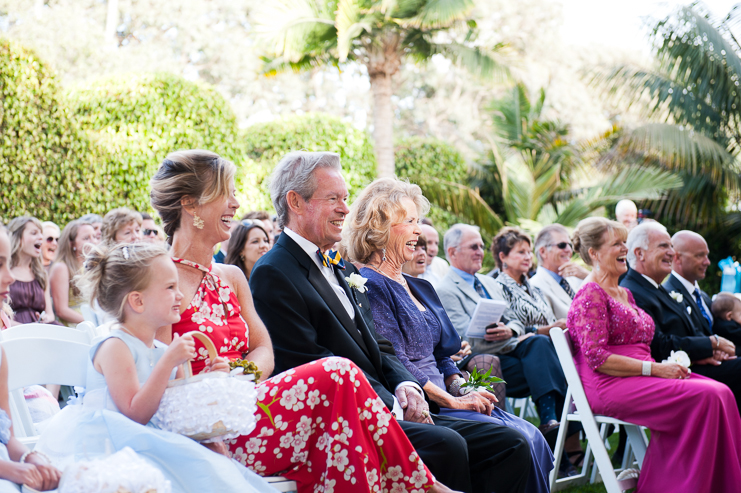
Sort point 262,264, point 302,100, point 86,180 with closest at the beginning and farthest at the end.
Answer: point 262,264
point 86,180
point 302,100

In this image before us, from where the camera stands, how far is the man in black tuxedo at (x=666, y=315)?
5.07 m

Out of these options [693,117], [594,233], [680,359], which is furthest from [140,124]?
[693,117]

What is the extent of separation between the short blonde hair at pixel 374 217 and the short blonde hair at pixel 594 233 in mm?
1525

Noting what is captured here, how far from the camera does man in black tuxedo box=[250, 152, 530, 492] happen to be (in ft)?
9.70

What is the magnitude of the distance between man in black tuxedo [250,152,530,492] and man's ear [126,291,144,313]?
750mm

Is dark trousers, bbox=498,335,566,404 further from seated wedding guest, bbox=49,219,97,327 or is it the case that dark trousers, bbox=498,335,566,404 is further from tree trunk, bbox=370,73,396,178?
tree trunk, bbox=370,73,396,178

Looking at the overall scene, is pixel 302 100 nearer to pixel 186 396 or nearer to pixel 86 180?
pixel 86 180

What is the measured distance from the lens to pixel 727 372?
17.0 ft

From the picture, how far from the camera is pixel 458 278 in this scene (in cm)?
613

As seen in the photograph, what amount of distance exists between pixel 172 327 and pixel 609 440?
5045 mm

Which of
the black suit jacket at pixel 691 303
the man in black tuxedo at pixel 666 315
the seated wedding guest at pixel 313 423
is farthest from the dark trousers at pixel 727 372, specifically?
the seated wedding guest at pixel 313 423

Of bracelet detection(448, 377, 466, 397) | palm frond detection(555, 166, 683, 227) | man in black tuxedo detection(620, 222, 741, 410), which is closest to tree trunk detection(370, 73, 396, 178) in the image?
palm frond detection(555, 166, 683, 227)

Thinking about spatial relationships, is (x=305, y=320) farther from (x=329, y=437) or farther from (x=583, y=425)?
(x=583, y=425)

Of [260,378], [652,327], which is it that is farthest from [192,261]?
[652,327]
